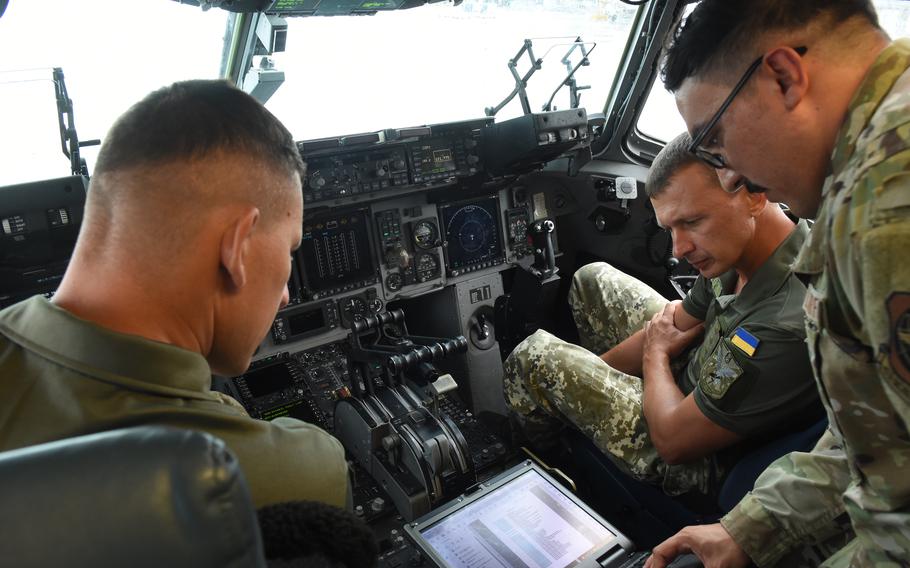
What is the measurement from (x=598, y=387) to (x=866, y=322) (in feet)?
4.24

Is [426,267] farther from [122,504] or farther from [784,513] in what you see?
[122,504]

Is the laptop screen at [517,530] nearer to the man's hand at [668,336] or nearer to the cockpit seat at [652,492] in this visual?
the cockpit seat at [652,492]

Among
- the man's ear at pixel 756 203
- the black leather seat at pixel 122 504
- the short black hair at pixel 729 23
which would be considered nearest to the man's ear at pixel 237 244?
the black leather seat at pixel 122 504

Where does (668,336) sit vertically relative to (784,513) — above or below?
above

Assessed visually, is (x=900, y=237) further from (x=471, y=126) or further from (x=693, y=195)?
(x=471, y=126)

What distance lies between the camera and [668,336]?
2.14 metres

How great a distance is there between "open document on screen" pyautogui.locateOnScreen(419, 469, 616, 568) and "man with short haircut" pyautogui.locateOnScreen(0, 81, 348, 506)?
0.91 meters

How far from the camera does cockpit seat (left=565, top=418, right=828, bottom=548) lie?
1.55 meters

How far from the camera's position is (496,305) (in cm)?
339

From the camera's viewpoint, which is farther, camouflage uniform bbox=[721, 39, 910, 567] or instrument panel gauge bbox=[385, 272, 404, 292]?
instrument panel gauge bbox=[385, 272, 404, 292]

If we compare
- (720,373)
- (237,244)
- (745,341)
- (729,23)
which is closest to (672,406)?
(720,373)

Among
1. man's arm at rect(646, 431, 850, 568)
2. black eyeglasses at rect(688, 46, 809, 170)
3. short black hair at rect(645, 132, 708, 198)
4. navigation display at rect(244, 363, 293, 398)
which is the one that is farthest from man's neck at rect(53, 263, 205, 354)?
navigation display at rect(244, 363, 293, 398)

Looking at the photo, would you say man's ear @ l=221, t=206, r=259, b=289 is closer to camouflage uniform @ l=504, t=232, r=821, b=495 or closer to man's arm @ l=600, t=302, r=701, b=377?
camouflage uniform @ l=504, t=232, r=821, b=495

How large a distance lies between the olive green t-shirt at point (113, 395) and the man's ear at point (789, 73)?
937mm
